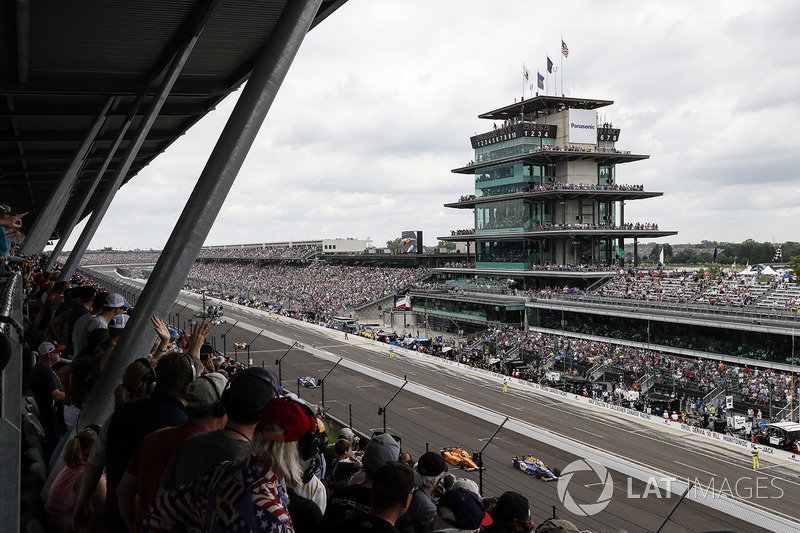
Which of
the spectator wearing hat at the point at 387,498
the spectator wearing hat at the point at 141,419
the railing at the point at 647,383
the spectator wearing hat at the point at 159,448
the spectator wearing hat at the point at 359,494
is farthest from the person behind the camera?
the railing at the point at 647,383

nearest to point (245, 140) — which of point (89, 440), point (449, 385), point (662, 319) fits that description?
point (89, 440)

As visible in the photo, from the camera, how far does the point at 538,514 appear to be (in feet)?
38.4

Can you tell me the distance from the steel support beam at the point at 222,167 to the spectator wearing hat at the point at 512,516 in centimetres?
318

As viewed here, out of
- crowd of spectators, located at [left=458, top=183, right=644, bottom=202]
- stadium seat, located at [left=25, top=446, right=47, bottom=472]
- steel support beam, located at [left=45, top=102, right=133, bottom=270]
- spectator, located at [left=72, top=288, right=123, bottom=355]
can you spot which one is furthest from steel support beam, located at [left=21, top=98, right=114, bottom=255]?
crowd of spectators, located at [left=458, top=183, right=644, bottom=202]

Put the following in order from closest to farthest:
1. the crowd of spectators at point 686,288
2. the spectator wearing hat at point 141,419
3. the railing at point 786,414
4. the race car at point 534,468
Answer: the spectator wearing hat at point 141,419 < the race car at point 534,468 < the railing at point 786,414 < the crowd of spectators at point 686,288

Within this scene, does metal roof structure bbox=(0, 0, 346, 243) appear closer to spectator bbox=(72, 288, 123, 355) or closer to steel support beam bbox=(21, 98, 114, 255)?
steel support beam bbox=(21, 98, 114, 255)

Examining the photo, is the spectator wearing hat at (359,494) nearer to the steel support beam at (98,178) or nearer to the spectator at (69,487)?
the spectator at (69,487)

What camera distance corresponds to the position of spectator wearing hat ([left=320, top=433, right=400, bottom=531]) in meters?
2.94

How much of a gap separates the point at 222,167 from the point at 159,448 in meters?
2.94

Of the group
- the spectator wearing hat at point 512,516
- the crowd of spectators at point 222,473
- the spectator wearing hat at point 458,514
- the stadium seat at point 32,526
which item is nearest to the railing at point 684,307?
the spectator wearing hat at point 512,516

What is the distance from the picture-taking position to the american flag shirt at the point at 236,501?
2.12 meters

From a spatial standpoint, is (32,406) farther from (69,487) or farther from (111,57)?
(111,57)

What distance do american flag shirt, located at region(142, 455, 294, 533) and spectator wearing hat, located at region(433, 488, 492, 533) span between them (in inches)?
59.5

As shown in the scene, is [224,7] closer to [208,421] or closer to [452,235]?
[208,421]
